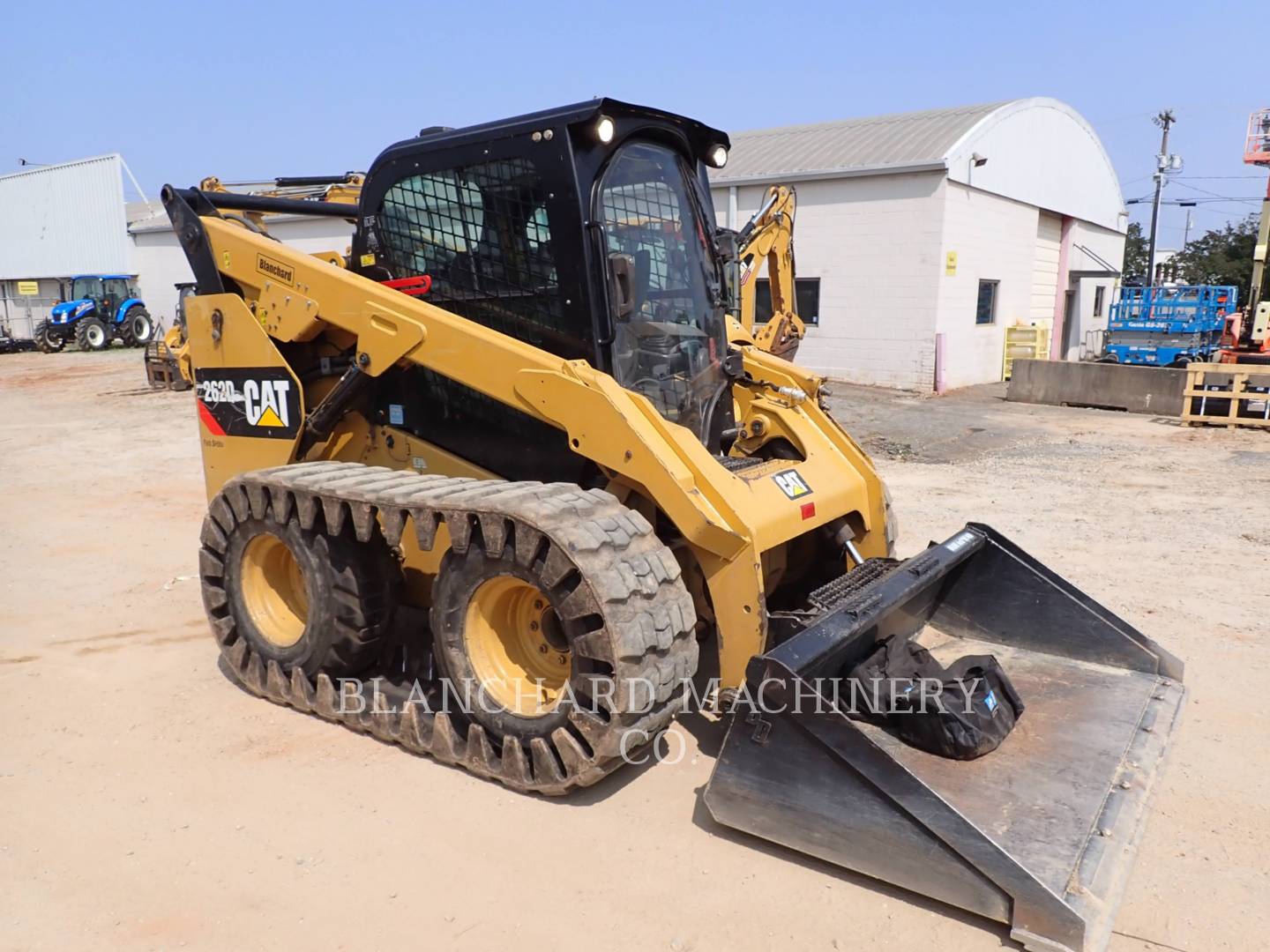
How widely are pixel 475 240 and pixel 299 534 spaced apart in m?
1.53

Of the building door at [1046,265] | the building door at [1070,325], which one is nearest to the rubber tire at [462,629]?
the building door at [1046,265]

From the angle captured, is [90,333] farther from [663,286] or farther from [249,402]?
[663,286]

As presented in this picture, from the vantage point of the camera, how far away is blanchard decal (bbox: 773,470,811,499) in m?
4.07

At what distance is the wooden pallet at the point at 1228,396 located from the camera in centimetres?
1288

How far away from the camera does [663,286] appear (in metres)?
4.39

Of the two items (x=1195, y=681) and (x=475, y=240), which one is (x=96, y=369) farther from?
(x=1195, y=681)

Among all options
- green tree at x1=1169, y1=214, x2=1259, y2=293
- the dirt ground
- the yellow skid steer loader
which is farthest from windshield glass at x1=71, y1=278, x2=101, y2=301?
green tree at x1=1169, y1=214, x2=1259, y2=293

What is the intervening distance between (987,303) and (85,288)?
2546cm

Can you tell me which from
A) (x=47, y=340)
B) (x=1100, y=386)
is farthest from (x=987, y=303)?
(x=47, y=340)

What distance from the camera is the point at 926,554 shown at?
427 cm

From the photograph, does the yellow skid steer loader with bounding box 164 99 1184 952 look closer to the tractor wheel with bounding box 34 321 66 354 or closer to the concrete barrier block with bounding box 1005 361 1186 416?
the concrete barrier block with bounding box 1005 361 1186 416

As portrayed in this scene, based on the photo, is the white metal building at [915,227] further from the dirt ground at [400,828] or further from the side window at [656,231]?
the side window at [656,231]

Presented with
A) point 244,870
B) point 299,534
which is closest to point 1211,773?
point 244,870

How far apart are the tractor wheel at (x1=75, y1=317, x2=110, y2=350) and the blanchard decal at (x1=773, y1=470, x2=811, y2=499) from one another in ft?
95.5
